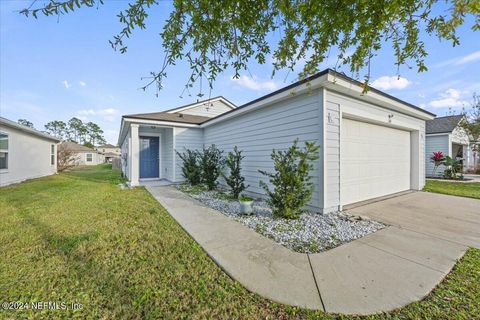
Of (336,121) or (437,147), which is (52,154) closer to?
(336,121)

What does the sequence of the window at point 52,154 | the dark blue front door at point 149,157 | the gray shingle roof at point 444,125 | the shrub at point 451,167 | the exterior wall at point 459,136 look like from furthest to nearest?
the window at point 52,154
the exterior wall at point 459,136
the gray shingle roof at point 444,125
the dark blue front door at point 149,157
the shrub at point 451,167

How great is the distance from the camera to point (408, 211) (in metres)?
4.89

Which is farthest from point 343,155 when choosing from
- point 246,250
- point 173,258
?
point 173,258

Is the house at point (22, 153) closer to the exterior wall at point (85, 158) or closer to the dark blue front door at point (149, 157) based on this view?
the dark blue front door at point (149, 157)

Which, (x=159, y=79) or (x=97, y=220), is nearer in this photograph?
(x=159, y=79)

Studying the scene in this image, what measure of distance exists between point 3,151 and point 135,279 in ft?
40.4

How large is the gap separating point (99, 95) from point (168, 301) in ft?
37.5

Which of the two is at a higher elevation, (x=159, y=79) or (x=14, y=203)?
(x=159, y=79)

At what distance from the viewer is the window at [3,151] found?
30.1 feet

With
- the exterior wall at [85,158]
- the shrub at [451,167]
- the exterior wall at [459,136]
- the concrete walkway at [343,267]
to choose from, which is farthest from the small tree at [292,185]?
the exterior wall at [85,158]

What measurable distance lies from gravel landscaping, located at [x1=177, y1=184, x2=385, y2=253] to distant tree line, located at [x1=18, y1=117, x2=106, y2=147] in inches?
2668

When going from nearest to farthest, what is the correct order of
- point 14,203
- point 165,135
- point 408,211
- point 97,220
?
point 97,220 < point 408,211 < point 14,203 < point 165,135

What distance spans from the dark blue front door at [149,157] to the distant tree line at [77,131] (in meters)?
58.7

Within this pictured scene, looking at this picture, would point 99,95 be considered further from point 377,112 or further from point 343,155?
point 377,112
